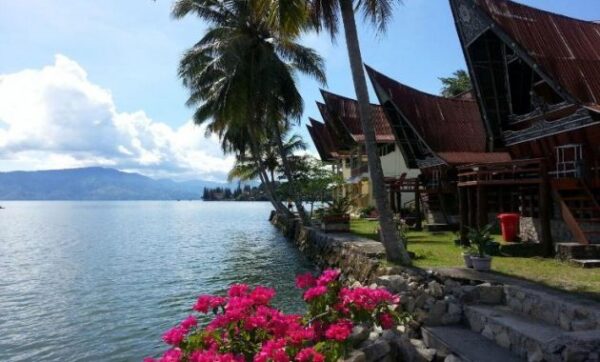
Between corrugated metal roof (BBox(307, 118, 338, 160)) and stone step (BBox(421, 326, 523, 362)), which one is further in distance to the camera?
corrugated metal roof (BBox(307, 118, 338, 160))

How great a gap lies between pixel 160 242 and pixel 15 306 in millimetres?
20075

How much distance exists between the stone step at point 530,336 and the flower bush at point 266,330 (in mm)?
1957

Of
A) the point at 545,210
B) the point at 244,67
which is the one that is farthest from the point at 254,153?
the point at 545,210

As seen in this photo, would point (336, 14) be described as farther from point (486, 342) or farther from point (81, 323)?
point (81, 323)

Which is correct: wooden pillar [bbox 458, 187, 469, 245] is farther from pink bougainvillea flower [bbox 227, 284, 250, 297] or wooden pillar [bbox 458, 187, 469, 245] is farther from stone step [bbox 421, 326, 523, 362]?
pink bougainvillea flower [bbox 227, 284, 250, 297]

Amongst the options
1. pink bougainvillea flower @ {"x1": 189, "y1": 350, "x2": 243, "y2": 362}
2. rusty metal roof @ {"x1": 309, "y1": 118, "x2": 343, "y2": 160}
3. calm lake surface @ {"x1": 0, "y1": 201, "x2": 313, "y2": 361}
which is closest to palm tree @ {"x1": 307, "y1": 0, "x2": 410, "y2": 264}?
calm lake surface @ {"x1": 0, "y1": 201, "x2": 313, "y2": 361}

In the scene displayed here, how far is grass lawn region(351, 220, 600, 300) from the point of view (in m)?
9.12

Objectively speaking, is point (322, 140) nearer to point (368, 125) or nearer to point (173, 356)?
point (368, 125)

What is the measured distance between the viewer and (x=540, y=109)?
15.8 m

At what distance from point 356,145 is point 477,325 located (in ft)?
107

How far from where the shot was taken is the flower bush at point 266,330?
494 cm

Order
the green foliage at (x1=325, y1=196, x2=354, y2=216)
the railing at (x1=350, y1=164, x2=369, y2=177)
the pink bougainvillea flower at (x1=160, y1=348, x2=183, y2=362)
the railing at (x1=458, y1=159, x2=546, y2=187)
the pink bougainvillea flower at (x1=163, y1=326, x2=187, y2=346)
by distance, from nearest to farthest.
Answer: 1. the pink bougainvillea flower at (x1=160, y1=348, x2=183, y2=362)
2. the pink bougainvillea flower at (x1=163, y1=326, x2=187, y2=346)
3. the railing at (x1=458, y1=159, x2=546, y2=187)
4. the green foliage at (x1=325, y1=196, x2=354, y2=216)
5. the railing at (x1=350, y1=164, x2=369, y2=177)

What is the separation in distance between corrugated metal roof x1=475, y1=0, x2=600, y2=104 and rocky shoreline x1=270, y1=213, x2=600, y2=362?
22.7ft

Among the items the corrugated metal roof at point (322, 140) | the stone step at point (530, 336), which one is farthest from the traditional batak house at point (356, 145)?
the stone step at point (530, 336)
